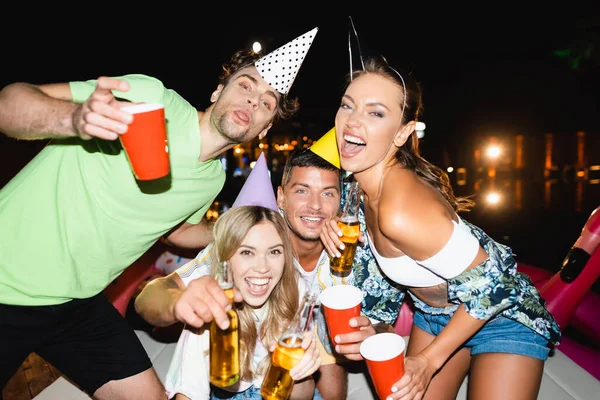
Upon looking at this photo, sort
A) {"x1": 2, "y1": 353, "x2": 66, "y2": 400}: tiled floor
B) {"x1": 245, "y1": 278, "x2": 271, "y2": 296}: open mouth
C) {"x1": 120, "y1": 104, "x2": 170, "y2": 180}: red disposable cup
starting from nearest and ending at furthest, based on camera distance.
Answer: {"x1": 120, "y1": 104, "x2": 170, "y2": 180}: red disposable cup
{"x1": 245, "y1": 278, "x2": 271, "y2": 296}: open mouth
{"x1": 2, "y1": 353, "x2": 66, "y2": 400}: tiled floor

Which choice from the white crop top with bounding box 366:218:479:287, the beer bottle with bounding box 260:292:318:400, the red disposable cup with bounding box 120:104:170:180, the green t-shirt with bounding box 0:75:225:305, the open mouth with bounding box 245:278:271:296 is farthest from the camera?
the open mouth with bounding box 245:278:271:296

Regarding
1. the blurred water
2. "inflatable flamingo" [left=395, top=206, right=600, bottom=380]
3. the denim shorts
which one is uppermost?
the denim shorts

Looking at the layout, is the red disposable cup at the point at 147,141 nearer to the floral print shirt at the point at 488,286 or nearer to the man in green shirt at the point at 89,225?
the man in green shirt at the point at 89,225

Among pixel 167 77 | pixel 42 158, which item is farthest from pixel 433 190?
pixel 167 77

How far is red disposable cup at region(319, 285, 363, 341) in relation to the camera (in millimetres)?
1683

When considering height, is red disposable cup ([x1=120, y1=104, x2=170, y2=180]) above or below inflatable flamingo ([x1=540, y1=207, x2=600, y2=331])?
above

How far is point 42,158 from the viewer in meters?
1.97

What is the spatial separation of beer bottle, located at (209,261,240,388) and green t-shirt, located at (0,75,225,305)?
82 cm

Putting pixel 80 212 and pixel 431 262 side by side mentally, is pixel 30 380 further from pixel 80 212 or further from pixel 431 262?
pixel 431 262

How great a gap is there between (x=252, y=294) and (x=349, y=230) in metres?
0.69

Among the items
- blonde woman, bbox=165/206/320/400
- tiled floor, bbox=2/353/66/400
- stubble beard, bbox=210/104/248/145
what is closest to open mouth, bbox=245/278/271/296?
blonde woman, bbox=165/206/320/400

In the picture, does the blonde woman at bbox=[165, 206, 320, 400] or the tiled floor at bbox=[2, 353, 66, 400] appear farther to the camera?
the tiled floor at bbox=[2, 353, 66, 400]

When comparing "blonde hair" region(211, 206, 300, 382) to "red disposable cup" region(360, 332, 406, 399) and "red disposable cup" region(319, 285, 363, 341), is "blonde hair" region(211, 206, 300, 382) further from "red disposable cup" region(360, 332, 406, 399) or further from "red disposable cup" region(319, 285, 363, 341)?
"red disposable cup" region(360, 332, 406, 399)

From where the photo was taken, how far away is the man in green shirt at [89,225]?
1870 millimetres
